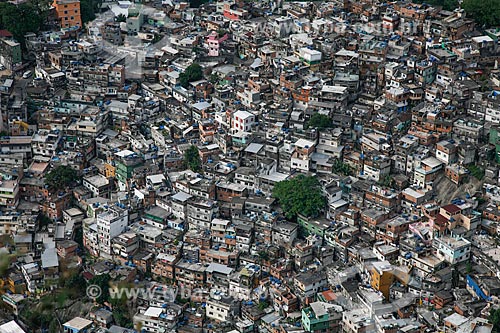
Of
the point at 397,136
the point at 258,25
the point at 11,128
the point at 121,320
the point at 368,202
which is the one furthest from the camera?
the point at 258,25

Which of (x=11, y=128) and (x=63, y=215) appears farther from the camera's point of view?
(x=11, y=128)

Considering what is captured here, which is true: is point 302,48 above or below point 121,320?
above

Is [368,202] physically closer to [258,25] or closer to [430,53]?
[430,53]

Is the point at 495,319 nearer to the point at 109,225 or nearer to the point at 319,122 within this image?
the point at 319,122

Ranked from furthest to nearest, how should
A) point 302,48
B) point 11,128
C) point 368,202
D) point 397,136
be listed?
point 302,48, point 11,128, point 397,136, point 368,202

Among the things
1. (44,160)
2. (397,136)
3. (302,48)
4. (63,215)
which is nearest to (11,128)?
(44,160)

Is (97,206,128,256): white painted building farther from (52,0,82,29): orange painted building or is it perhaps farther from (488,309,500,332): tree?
(52,0,82,29): orange painted building
